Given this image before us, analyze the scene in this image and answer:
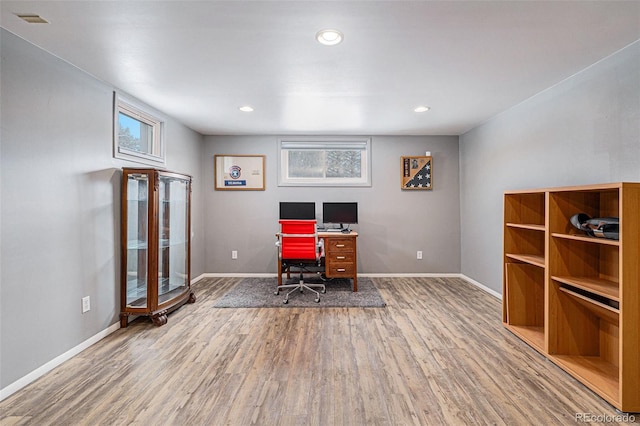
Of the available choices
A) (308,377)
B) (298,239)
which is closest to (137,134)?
(298,239)

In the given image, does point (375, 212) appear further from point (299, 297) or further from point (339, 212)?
point (299, 297)

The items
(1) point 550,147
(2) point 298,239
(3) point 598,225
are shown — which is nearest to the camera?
(3) point 598,225

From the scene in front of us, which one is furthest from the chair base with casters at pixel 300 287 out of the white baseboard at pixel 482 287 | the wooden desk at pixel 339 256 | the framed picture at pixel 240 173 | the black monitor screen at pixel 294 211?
the white baseboard at pixel 482 287

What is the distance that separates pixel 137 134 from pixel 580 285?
14.5 feet

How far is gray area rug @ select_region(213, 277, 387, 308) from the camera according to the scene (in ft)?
11.7

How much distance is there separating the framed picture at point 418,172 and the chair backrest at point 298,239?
213cm

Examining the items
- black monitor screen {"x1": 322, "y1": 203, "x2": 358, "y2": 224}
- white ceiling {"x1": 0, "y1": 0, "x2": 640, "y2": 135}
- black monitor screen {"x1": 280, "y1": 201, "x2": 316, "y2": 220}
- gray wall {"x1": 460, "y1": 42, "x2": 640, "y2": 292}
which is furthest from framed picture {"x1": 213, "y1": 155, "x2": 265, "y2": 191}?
gray wall {"x1": 460, "y1": 42, "x2": 640, "y2": 292}

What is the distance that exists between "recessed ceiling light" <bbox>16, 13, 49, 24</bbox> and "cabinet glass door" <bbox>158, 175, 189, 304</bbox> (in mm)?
1505

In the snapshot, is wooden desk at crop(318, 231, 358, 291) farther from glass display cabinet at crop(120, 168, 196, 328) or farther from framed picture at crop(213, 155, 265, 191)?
glass display cabinet at crop(120, 168, 196, 328)

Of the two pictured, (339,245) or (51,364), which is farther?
(339,245)

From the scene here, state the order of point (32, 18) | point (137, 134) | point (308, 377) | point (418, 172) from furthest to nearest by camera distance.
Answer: point (418, 172) → point (137, 134) → point (308, 377) → point (32, 18)

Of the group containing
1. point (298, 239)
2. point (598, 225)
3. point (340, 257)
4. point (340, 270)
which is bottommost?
point (340, 270)

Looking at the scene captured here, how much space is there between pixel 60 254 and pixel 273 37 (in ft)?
7.58

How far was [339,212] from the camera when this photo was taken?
4676mm
